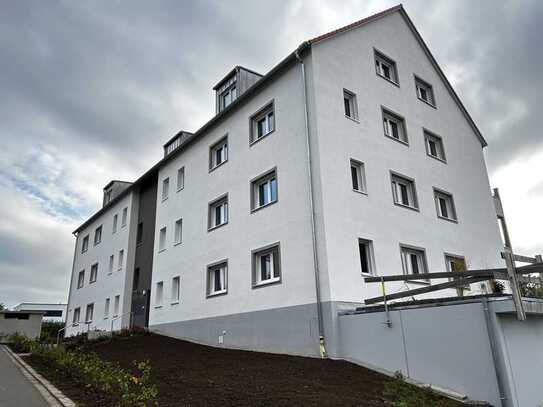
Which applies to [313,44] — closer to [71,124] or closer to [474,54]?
[474,54]

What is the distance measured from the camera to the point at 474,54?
1557 centimetres

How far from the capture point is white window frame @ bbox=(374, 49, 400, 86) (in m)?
18.4

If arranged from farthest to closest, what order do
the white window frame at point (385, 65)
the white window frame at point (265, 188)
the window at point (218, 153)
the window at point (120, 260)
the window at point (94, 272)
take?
the window at point (94, 272) < the window at point (120, 260) < the window at point (218, 153) < the white window frame at point (385, 65) < the white window frame at point (265, 188)

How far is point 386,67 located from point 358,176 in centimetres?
655

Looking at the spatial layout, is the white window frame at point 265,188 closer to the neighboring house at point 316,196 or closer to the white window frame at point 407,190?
the neighboring house at point 316,196

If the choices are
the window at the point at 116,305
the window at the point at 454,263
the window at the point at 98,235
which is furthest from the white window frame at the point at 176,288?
the window at the point at 98,235

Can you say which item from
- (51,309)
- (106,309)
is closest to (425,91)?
(106,309)

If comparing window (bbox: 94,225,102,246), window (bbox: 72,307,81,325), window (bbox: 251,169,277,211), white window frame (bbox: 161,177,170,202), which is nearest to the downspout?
window (bbox: 251,169,277,211)

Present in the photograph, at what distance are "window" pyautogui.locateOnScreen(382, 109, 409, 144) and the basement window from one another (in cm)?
453

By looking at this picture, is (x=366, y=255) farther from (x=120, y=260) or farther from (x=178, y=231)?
(x=120, y=260)

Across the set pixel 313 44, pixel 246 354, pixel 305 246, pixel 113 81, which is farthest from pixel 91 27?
pixel 246 354

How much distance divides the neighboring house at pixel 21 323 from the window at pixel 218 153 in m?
21.9

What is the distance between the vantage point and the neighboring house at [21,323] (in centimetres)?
3238

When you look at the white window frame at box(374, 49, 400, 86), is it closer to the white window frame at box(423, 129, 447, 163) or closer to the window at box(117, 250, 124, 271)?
the white window frame at box(423, 129, 447, 163)
